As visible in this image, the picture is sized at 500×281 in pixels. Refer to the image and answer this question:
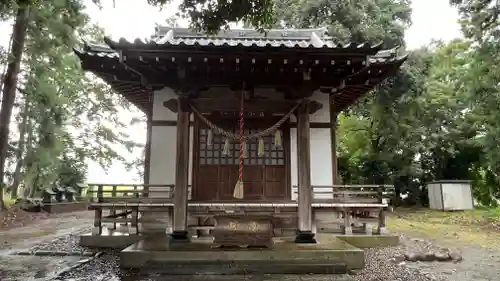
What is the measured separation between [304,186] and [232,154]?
2.64m

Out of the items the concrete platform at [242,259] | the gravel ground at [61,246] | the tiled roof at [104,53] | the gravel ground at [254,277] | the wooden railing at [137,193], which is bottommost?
the gravel ground at [254,277]

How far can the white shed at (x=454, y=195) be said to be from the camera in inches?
631

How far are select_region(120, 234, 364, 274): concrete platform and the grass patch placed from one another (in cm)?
478

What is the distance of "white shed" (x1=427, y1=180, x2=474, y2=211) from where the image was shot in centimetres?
1602

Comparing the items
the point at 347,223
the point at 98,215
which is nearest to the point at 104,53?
the point at 98,215

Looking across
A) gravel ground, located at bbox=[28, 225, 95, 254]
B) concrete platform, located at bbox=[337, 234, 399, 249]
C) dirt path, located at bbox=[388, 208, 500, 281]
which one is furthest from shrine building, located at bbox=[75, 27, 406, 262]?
dirt path, located at bbox=[388, 208, 500, 281]

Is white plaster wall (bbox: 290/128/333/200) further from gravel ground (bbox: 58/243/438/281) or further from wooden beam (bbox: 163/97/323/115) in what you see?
gravel ground (bbox: 58/243/438/281)

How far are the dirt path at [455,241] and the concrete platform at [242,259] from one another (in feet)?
5.24

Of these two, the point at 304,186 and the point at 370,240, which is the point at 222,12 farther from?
the point at 370,240

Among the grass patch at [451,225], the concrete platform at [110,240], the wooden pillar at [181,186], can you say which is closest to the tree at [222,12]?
the wooden pillar at [181,186]

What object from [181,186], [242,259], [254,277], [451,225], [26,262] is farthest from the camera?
[451,225]

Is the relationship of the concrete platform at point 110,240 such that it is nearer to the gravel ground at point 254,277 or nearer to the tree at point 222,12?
the gravel ground at point 254,277

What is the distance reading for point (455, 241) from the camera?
958 cm

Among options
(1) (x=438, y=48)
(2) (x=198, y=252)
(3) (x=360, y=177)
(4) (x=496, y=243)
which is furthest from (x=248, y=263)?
(1) (x=438, y=48)
